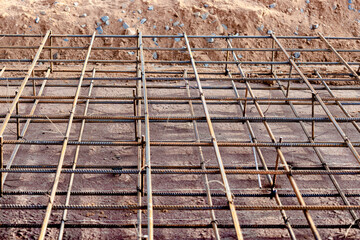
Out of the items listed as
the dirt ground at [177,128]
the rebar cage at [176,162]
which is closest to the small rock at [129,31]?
the dirt ground at [177,128]

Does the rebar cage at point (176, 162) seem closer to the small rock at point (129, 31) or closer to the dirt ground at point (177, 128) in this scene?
the dirt ground at point (177, 128)

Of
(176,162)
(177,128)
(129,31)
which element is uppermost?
(129,31)

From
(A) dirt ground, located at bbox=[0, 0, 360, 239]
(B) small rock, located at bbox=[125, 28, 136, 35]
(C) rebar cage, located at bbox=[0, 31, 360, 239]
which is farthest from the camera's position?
(B) small rock, located at bbox=[125, 28, 136, 35]

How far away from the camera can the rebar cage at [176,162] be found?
194 inches

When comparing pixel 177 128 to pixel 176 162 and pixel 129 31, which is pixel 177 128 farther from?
pixel 129 31

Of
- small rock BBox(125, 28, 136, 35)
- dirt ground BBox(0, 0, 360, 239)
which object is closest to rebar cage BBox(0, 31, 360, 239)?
dirt ground BBox(0, 0, 360, 239)

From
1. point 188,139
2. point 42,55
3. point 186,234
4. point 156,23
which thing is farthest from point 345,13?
point 186,234

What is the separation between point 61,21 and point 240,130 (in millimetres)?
6278

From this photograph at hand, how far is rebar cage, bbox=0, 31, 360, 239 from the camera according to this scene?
4922 millimetres

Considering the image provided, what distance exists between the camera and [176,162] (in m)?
7.20

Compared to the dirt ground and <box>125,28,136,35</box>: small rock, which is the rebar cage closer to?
the dirt ground

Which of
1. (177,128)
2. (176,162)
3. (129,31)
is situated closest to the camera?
(176,162)

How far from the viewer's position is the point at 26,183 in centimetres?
648

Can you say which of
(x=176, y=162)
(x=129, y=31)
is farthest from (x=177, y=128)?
(x=129, y=31)
